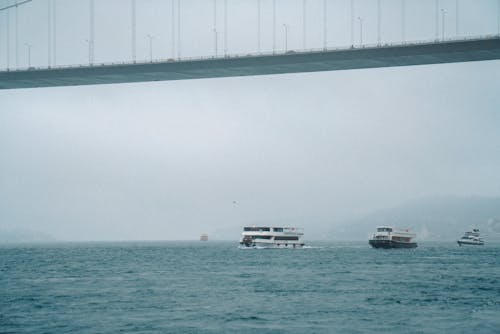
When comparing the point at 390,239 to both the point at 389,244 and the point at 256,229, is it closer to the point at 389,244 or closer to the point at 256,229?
the point at 389,244

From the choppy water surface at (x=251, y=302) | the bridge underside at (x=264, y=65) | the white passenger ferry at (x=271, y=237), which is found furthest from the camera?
the white passenger ferry at (x=271, y=237)

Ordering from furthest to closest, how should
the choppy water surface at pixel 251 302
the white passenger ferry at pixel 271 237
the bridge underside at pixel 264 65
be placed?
the white passenger ferry at pixel 271 237
the bridge underside at pixel 264 65
the choppy water surface at pixel 251 302

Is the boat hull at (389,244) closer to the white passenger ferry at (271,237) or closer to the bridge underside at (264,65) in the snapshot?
the white passenger ferry at (271,237)

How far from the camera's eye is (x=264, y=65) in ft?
166

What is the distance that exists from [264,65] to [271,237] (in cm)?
5162

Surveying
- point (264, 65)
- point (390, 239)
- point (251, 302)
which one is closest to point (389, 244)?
point (390, 239)

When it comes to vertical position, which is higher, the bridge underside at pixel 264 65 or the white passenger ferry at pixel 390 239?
the bridge underside at pixel 264 65

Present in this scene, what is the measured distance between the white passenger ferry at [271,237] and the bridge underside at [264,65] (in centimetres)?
4653

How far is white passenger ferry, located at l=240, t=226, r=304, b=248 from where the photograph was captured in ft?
327

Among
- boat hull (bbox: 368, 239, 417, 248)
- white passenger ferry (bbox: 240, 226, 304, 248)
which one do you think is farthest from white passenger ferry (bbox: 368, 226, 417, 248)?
white passenger ferry (bbox: 240, 226, 304, 248)

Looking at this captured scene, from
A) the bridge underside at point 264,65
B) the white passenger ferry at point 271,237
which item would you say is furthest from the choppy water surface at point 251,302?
the white passenger ferry at point 271,237

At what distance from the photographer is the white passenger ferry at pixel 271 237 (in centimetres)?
9975

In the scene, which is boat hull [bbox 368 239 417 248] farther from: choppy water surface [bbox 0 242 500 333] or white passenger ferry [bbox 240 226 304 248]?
choppy water surface [bbox 0 242 500 333]

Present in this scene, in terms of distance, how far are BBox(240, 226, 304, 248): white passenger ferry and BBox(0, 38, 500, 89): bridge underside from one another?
4653cm
